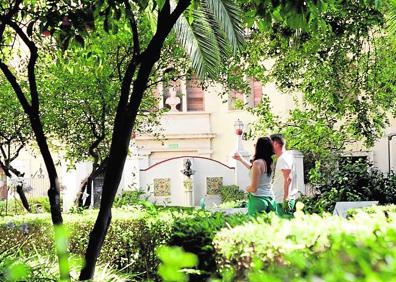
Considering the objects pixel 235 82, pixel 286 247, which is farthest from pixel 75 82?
pixel 286 247

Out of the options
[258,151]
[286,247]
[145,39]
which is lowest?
[286,247]

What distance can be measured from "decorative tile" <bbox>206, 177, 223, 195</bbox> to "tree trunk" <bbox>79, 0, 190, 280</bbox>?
2272 cm

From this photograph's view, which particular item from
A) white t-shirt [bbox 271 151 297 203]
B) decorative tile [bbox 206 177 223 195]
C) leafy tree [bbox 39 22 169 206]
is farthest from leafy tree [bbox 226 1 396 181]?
decorative tile [bbox 206 177 223 195]

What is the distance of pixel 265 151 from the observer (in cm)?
951

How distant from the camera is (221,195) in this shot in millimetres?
28859

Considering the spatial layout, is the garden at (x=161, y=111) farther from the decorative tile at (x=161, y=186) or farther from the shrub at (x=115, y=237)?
the decorative tile at (x=161, y=186)

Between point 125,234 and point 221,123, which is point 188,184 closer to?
point 221,123

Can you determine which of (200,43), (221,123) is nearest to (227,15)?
(200,43)

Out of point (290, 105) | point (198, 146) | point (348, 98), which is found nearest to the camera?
point (348, 98)

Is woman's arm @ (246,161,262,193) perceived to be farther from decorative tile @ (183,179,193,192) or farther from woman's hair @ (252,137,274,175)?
decorative tile @ (183,179,193,192)

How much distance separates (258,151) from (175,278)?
26.2ft

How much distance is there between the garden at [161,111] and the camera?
13.1ft

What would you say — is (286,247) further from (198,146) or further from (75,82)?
(198,146)

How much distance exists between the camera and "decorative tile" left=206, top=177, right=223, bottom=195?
29312 millimetres
